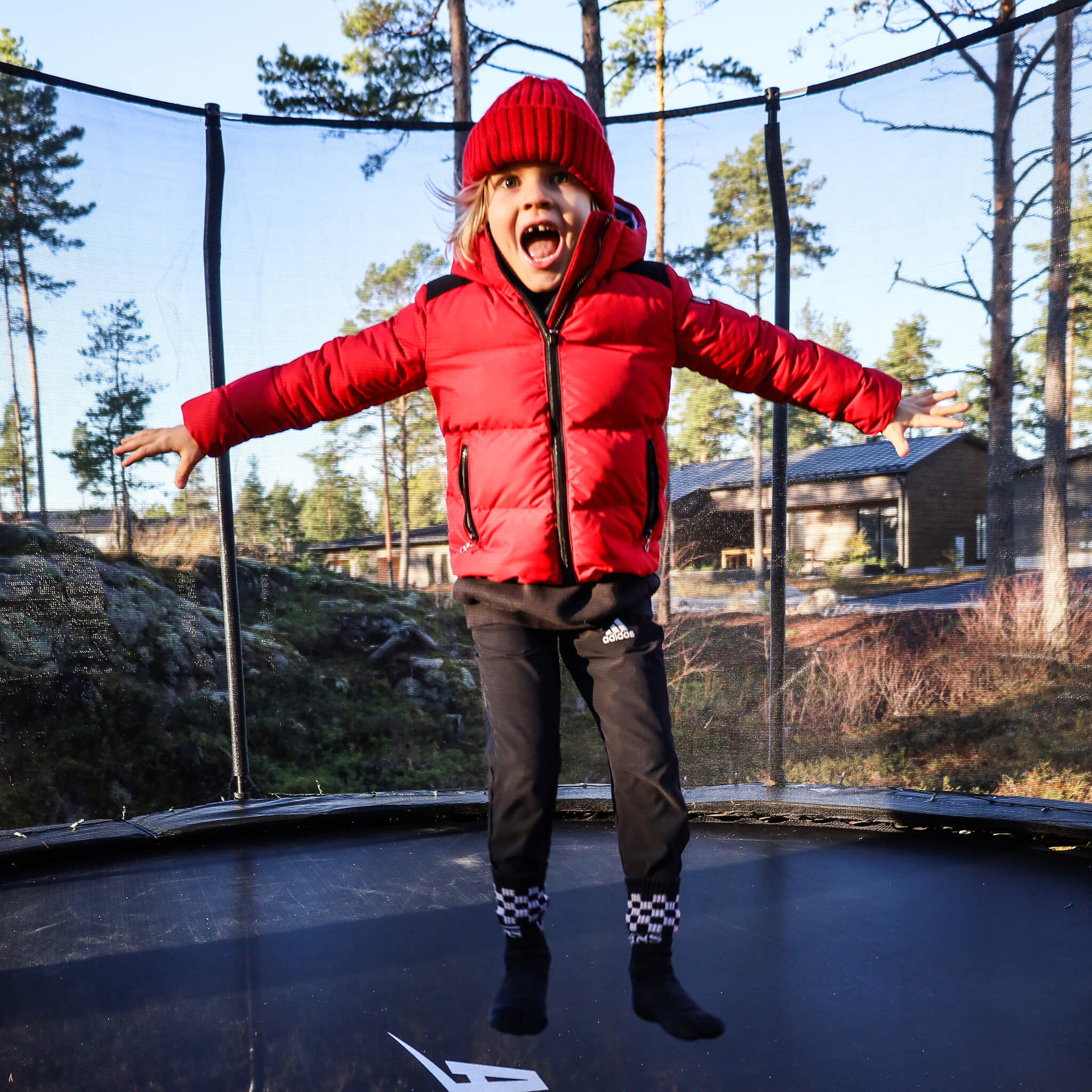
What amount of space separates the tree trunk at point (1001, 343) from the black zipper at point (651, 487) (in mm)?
1359

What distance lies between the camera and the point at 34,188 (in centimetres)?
212

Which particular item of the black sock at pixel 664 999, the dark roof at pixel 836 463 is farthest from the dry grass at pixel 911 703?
the black sock at pixel 664 999

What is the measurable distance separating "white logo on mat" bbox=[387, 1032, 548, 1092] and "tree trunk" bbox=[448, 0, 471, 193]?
3811 mm

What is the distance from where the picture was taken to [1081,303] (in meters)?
2.06

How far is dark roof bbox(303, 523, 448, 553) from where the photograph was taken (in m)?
2.72

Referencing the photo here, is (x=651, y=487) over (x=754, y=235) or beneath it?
beneath

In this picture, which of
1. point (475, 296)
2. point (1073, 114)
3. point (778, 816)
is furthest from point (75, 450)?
point (1073, 114)

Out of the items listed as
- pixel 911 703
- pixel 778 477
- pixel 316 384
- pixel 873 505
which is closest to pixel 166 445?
pixel 316 384

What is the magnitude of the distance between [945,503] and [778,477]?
48 cm

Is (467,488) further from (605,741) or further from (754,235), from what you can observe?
(754,235)

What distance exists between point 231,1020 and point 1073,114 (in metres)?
2.36

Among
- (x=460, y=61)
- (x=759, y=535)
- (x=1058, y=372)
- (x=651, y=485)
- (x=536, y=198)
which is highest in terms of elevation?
(x=460, y=61)

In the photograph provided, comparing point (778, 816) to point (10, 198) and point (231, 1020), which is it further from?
point (10, 198)

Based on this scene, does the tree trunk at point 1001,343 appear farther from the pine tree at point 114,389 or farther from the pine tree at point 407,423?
the pine tree at point 114,389
